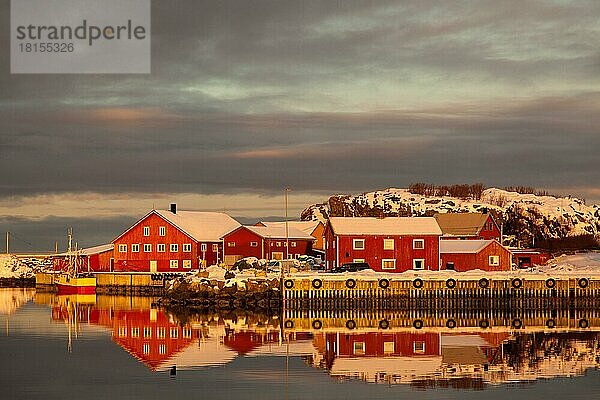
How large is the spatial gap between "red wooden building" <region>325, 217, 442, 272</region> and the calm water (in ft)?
59.6

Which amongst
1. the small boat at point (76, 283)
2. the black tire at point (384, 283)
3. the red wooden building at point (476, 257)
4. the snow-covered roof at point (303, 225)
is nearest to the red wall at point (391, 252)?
the red wooden building at point (476, 257)

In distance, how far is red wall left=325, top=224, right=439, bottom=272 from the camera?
7588cm

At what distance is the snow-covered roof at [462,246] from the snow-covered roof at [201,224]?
21691mm

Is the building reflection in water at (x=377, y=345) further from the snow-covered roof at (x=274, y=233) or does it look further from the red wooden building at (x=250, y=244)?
the snow-covered roof at (x=274, y=233)

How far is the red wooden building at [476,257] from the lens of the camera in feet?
255

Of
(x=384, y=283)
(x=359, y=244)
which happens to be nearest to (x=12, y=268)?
(x=359, y=244)

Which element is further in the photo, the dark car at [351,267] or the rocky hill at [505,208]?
the rocky hill at [505,208]

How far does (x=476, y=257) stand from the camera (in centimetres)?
7788

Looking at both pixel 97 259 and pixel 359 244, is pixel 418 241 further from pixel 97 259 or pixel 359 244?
pixel 97 259

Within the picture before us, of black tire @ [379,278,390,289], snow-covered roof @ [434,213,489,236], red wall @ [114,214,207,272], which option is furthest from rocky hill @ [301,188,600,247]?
black tire @ [379,278,390,289]

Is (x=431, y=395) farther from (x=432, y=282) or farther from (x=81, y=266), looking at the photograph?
(x=81, y=266)

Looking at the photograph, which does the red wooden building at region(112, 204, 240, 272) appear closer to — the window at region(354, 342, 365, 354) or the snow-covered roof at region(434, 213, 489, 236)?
the snow-covered roof at region(434, 213, 489, 236)

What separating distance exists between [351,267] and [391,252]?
5.32m

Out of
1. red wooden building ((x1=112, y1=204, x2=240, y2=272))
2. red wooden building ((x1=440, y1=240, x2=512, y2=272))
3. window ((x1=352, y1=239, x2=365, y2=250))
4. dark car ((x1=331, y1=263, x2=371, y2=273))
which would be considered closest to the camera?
dark car ((x1=331, y1=263, x2=371, y2=273))
